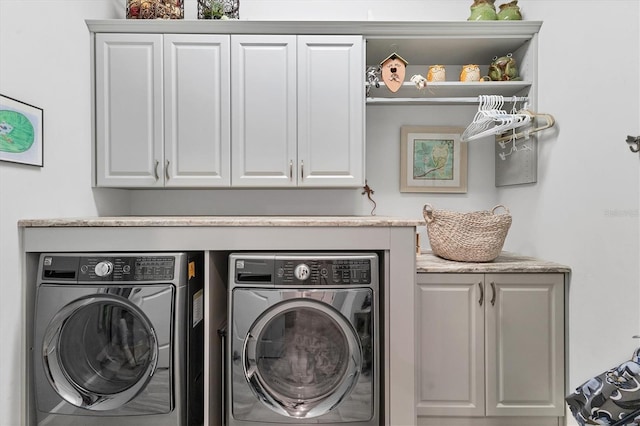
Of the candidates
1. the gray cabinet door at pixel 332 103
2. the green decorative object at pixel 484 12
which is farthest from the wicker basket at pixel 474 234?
the green decorative object at pixel 484 12

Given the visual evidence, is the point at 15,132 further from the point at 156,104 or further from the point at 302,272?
the point at 302,272

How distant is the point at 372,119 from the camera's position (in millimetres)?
2527

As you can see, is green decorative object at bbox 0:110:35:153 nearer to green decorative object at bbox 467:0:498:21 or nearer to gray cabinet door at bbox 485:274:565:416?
gray cabinet door at bbox 485:274:565:416

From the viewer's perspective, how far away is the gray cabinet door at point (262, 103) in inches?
83.4

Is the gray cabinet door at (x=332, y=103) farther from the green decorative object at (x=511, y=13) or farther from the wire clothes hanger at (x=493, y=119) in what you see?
the green decorative object at (x=511, y=13)

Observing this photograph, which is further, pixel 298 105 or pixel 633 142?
pixel 298 105

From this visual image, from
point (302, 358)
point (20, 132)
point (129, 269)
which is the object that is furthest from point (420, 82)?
point (20, 132)

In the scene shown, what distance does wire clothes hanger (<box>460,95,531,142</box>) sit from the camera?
6.59 ft

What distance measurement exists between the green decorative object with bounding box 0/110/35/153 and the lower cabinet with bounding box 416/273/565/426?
2015mm

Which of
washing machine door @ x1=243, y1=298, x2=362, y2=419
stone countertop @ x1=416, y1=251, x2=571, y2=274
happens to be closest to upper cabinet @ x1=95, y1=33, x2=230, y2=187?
washing machine door @ x1=243, y1=298, x2=362, y2=419

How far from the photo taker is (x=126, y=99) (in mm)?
2104

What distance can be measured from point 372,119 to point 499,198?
108cm

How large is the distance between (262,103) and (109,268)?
1.23 m

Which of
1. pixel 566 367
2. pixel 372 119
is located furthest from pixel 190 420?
pixel 372 119
